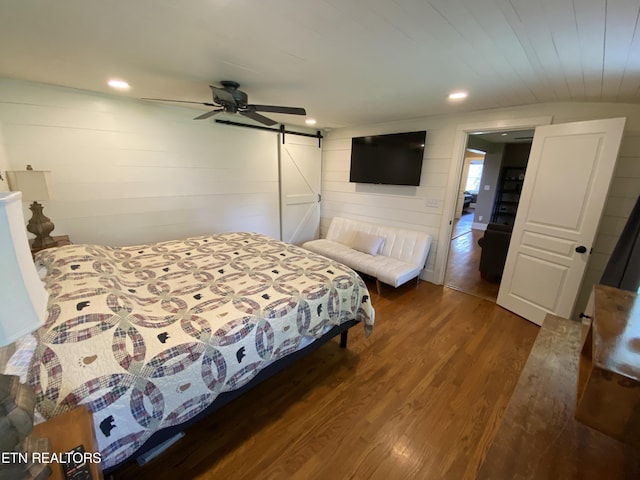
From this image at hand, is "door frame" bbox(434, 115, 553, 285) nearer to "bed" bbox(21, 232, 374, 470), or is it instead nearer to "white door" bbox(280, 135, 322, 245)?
"bed" bbox(21, 232, 374, 470)

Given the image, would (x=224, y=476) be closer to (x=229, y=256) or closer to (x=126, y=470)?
(x=126, y=470)

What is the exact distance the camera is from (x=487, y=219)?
23.1 feet

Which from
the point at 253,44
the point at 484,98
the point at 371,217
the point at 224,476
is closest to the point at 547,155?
the point at 484,98

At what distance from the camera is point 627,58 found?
5.03ft

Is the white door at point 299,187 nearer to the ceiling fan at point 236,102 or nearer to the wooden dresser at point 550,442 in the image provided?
the ceiling fan at point 236,102

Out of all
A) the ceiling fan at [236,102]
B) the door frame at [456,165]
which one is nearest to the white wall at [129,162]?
the ceiling fan at [236,102]

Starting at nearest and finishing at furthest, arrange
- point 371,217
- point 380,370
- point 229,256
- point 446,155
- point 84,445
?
point 84,445 < point 380,370 < point 229,256 < point 446,155 < point 371,217

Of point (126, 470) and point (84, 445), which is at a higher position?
point (84, 445)

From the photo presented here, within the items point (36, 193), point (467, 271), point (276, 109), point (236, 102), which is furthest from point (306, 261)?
point (467, 271)

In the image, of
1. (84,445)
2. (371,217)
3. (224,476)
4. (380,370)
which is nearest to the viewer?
(84,445)

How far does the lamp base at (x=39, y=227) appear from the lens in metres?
2.31

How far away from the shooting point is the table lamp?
6.76 ft

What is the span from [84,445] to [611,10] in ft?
8.65

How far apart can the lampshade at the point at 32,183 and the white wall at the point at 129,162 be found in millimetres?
362
